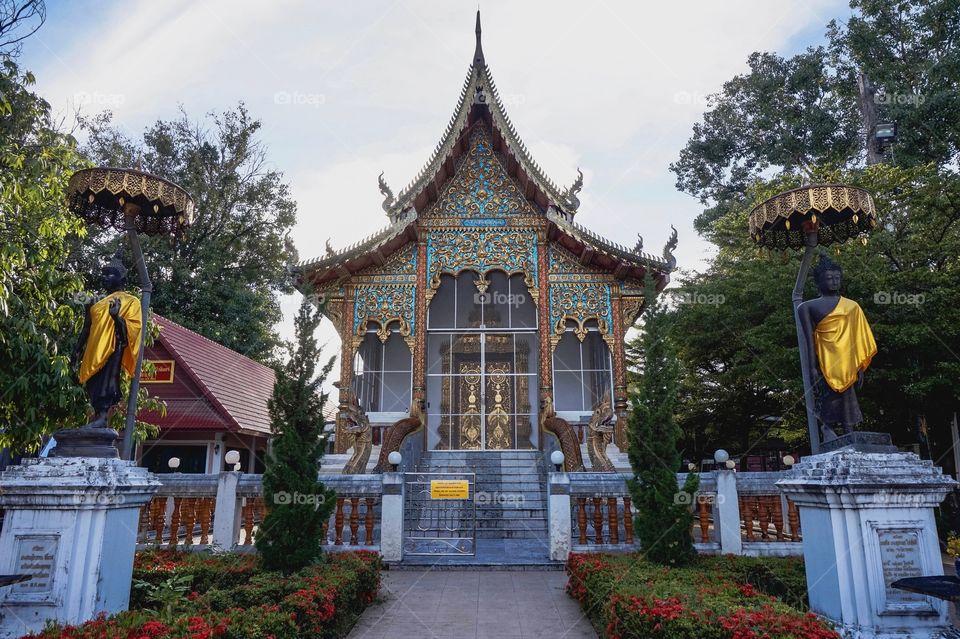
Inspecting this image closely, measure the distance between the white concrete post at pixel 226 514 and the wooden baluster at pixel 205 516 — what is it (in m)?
0.08

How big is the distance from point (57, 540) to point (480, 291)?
32.7 feet

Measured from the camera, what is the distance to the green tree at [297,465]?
19.2ft

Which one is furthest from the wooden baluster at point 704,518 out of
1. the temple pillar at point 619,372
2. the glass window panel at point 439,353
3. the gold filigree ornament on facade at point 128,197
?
the glass window panel at point 439,353

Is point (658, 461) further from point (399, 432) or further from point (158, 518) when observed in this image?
point (399, 432)

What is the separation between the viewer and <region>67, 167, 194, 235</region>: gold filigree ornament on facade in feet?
18.2

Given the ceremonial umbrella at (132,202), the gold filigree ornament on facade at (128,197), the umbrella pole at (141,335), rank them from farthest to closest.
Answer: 1. the gold filigree ornament on facade at (128,197)
2. the ceremonial umbrella at (132,202)
3. the umbrella pole at (141,335)

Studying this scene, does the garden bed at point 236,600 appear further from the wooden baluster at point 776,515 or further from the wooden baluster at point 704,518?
the wooden baluster at point 776,515

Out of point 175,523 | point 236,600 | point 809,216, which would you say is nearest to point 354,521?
point 175,523

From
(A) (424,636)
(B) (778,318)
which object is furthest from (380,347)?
(A) (424,636)

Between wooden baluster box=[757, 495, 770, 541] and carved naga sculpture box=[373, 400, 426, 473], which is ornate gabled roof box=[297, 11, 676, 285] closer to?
carved naga sculpture box=[373, 400, 426, 473]

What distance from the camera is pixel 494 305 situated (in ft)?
50.5

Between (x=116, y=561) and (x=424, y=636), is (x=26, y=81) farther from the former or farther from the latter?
(x=424, y=636)

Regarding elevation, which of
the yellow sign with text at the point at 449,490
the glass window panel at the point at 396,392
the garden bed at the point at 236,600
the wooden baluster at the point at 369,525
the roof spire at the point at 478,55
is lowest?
the garden bed at the point at 236,600

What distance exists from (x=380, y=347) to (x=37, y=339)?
908 centimetres
